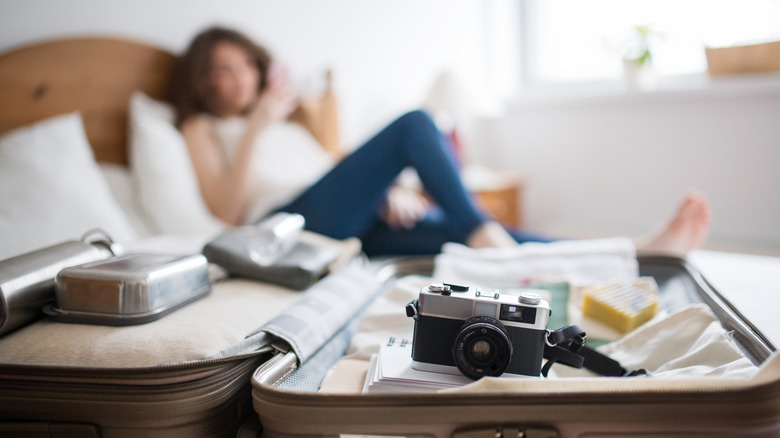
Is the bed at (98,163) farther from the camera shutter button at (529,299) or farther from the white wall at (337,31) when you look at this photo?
the camera shutter button at (529,299)

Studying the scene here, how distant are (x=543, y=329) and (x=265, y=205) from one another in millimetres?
1035

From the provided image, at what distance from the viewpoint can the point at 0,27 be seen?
4.22 feet

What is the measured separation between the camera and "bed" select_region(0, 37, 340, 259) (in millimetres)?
1058

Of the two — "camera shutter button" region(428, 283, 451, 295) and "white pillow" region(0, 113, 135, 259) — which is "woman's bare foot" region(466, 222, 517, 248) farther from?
"white pillow" region(0, 113, 135, 259)

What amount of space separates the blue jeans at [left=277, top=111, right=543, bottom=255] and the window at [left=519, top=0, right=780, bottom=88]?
1329 millimetres

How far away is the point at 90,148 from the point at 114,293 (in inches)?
34.9

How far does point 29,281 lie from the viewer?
2.29 ft

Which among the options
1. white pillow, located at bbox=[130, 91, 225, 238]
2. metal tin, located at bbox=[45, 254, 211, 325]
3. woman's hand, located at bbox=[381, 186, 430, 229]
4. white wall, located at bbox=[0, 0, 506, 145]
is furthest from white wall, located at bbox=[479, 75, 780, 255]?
metal tin, located at bbox=[45, 254, 211, 325]

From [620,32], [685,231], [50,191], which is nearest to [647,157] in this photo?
[620,32]

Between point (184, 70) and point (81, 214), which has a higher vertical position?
point (184, 70)

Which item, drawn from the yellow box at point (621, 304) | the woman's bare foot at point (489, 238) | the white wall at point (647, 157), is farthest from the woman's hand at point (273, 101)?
the white wall at point (647, 157)

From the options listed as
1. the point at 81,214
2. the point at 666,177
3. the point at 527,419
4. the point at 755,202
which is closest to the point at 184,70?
the point at 81,214

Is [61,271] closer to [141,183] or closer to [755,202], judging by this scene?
[141,183]

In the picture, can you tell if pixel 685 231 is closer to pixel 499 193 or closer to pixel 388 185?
pixel 388 185
